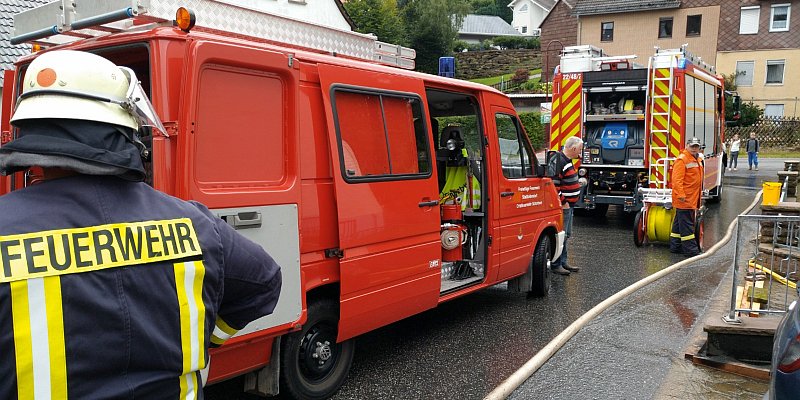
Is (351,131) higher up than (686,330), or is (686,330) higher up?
(351,131)

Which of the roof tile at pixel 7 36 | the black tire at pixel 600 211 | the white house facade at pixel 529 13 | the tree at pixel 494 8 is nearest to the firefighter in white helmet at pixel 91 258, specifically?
the roof tile at pixel 7 36

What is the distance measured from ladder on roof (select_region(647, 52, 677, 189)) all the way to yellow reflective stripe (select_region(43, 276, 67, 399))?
422 inches

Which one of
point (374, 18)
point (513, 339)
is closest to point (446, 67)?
point (513, 339)

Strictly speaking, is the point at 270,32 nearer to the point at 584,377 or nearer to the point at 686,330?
the point at 584,377

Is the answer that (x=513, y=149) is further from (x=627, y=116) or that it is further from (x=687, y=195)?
(x=627, y=116)

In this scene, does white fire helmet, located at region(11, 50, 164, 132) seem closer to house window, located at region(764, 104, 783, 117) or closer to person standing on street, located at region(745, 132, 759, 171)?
person standing on street, located at region(745, 132, 759, 171)

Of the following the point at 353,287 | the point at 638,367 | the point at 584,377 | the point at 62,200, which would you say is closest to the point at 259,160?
the point at 353,287

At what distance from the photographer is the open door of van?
13.0ft

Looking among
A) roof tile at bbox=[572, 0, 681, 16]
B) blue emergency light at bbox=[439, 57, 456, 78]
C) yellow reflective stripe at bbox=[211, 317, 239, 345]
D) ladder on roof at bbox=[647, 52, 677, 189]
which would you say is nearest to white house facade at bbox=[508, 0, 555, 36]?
roof tile at bbox=[572, 0, 681, 16]

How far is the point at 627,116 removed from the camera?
446 inches

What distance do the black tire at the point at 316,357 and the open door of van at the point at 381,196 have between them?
115mm

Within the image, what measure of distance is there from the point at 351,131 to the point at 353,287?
1013mm

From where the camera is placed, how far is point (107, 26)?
11.9ft

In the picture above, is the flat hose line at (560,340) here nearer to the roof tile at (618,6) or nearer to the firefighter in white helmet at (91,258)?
the firefighter in white helmet at (91,258)
